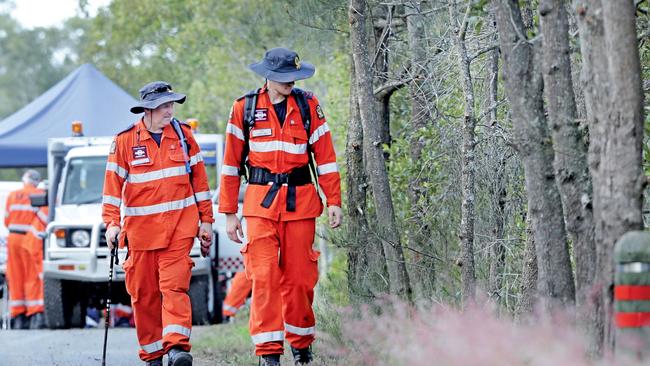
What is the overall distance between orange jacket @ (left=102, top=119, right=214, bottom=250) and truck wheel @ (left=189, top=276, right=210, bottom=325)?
21.7 ft

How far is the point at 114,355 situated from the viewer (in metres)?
10.8

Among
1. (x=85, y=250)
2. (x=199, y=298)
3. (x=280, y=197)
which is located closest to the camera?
(x=280, y=197)

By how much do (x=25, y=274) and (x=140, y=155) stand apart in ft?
34.6

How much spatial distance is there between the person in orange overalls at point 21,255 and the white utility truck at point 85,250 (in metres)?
2.06

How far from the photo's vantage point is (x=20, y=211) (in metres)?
18.4

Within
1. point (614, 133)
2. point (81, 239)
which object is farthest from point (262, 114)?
point (81, 239)

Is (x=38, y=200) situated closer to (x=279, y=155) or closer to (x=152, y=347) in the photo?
(x=152, y=347)

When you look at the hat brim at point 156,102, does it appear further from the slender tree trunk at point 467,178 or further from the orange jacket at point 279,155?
the slender tree trunk at point 467,178

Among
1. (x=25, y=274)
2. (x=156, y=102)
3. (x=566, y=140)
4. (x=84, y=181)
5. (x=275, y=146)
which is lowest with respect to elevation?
(x=25, y=274)

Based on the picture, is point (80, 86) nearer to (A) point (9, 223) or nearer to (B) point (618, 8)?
(A) point (9, 223)

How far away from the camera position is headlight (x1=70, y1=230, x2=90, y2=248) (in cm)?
1494

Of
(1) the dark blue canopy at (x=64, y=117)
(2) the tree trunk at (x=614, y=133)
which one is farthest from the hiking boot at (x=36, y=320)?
(2) the tree trunk at (x=614, y=133)

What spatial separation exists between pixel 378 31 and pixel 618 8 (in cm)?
541

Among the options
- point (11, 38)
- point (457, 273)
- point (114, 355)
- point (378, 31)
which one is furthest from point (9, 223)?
point (11, 38)
